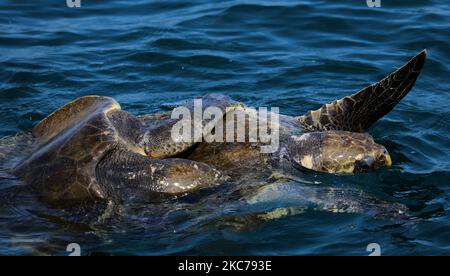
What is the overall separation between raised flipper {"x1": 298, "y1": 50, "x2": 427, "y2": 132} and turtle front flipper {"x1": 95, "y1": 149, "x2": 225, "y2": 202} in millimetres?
2042

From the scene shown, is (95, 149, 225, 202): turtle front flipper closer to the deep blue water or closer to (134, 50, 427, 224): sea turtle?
the deep blue water

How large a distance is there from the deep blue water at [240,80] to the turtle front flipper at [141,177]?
174 mm

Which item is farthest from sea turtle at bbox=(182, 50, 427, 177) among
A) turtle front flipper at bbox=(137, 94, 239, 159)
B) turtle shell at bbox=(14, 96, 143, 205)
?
turtle shell at bbox=(14, 96, 143, 205)

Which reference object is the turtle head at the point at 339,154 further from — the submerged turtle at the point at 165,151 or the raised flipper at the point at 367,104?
the raised flipper at the point at 367,104

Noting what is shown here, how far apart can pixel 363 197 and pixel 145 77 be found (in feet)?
15.8

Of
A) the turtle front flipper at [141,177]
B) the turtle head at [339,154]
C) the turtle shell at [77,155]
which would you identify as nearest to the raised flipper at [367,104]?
the turtle head at [339,154]

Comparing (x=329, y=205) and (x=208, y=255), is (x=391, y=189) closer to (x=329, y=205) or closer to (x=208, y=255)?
(x=329, y=205)

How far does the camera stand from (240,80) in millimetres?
9711

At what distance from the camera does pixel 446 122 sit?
8.25 m

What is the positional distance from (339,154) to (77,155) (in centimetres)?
253

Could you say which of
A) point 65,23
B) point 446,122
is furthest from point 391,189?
point 65,23

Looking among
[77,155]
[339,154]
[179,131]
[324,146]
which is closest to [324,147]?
[324,146]

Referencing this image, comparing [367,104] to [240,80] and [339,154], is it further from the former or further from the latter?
[240,80]

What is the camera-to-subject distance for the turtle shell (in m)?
5.46
